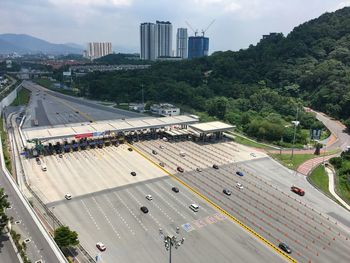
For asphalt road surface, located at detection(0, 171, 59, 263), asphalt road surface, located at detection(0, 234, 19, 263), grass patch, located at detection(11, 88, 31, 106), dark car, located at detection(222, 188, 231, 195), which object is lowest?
dark car, located at detection(222, 188, 231, 195)

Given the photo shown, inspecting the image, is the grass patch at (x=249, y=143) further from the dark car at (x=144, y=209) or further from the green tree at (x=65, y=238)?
the green tree at (x=65, y=238)

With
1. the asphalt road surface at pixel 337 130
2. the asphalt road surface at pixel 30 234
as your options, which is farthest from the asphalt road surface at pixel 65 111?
the asphalt road surface at pixel 337 130

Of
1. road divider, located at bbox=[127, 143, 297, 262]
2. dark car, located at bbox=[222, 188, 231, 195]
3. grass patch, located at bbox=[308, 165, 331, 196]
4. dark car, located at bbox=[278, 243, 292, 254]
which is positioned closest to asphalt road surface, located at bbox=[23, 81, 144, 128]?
road divider, located at bbox=[127, 143, 297, 262]

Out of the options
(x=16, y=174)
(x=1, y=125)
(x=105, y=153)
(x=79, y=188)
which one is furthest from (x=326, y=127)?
(x=1, y=125)

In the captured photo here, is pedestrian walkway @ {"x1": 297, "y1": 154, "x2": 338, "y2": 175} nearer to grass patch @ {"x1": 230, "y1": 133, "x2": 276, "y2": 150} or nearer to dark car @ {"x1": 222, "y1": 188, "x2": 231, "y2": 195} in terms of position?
grass patch @ {"x1": 230, "y1": 133, "x2": 276, "y2": 150}

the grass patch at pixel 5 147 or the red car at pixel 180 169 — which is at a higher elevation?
the grass patch at pixel 5 147

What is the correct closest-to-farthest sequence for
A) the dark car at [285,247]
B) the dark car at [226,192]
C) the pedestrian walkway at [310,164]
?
the dark car at [285,247] → the dark car at [226,192] → the pedestrian walkway at [310,164]
